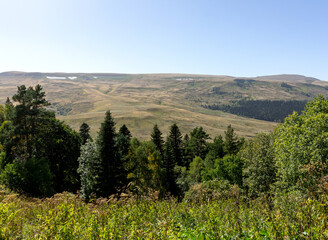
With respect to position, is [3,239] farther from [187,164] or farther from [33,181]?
[187,164]

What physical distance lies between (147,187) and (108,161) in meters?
21.9

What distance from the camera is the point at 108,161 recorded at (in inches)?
1278

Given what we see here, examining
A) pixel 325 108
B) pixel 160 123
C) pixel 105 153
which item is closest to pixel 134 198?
pixel 325 108

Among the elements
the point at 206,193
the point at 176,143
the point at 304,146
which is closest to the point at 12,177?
the point at 206,193

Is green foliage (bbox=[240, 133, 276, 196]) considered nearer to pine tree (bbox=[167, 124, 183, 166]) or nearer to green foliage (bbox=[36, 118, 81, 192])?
green foliage (bbox=[36, 118, 81, 192])

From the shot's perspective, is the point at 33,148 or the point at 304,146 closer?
the point at 304,146

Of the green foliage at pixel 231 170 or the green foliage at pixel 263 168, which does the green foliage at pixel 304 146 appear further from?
the green foliage at pixel 231 170

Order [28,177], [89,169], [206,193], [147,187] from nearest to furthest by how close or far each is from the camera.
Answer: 1. [147,187]
2. [206,193]
3. [28,177]
4. [89,169]

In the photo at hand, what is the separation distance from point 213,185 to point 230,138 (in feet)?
110

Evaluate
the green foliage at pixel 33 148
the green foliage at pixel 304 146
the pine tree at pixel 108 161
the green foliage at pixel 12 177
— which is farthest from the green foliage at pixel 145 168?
the green foliage at pixel 304 146

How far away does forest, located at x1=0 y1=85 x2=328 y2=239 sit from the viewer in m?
5.52

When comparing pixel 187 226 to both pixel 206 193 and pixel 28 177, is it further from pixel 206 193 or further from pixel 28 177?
pixel 28 177

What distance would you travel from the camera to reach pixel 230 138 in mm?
60719

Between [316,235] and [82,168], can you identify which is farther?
[82,168]
